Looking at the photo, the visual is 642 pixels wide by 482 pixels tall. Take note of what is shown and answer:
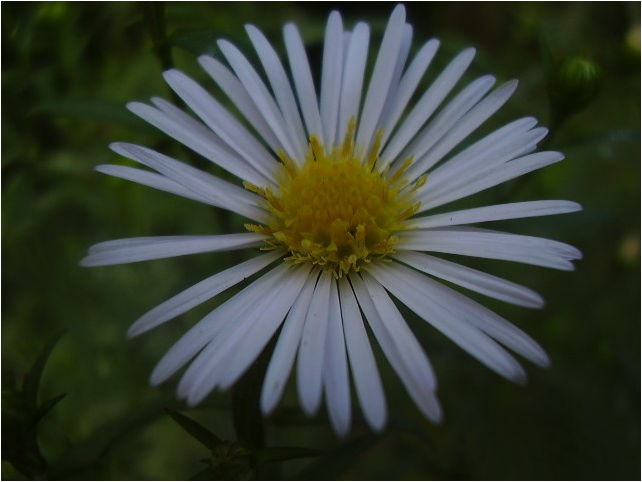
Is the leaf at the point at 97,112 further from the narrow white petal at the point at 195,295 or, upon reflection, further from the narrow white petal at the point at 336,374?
the narrow white petal at the point at 336,374

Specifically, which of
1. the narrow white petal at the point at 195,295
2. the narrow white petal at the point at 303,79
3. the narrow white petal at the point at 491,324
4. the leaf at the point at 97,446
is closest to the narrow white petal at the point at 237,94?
the narrow white petal at the point at 303,79

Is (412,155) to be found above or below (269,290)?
above

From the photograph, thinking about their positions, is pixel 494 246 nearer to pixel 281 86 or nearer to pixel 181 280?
pixel 281 86

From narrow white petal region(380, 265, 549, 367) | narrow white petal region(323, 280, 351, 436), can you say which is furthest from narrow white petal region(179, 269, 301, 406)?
narrow white petal region(380, 265, 549, 367)

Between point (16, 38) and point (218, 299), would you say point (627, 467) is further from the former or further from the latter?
point (16, 38)

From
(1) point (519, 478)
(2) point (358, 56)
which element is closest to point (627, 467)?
(1) point (519, 478)

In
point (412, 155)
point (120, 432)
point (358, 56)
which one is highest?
point (358, 56)

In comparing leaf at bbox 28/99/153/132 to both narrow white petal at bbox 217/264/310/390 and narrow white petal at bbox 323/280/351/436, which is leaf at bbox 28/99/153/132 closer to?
narrow white petal at bbox 217/264/310/390

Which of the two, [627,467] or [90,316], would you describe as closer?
[627,467]
